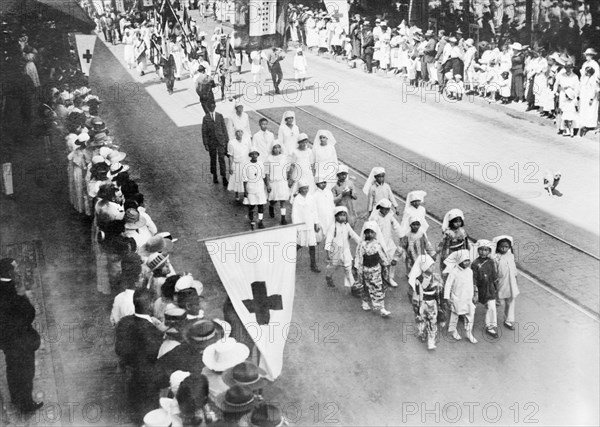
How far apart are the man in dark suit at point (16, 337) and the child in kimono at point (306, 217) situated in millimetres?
4200

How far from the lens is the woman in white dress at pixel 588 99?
52.7ft

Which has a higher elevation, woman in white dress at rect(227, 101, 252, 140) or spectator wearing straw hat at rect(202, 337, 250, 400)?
woman in white dress at rect(227, 101, 252, 140)

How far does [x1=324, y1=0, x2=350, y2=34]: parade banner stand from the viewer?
1097 inches

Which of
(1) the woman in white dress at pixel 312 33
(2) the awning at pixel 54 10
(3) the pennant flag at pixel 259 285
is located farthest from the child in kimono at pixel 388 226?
(1) the woman in white dress at pixel 312 33

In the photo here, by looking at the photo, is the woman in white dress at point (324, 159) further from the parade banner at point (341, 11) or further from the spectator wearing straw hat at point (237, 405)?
the parade banner at point (341, 11)

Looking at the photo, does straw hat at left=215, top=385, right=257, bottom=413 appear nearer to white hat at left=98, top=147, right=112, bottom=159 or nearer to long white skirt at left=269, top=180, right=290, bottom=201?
long white skirt at left=269, top=180, right=290, bottom=201

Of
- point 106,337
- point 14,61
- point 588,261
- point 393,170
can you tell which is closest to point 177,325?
point 106,337

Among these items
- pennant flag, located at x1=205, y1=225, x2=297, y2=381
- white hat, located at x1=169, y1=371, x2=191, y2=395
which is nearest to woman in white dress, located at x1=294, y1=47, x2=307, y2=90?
pennant flag, located at x1=205, y1=225, x2=297, y2=381

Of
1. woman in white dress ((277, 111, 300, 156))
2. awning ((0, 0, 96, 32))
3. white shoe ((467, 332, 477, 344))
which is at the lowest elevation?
white shoe ((467, 332, 477, 344))

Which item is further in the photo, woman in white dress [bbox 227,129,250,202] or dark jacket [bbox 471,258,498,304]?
woman in white dress [bbox 227,129,250,202]

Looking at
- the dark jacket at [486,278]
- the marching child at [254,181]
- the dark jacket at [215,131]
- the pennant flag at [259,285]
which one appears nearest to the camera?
the pennant flag at [259,285]

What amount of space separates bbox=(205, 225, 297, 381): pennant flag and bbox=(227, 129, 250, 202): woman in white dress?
550 centimetres

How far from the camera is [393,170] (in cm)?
1451

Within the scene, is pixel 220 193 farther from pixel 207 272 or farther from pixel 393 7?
pixel 393 7
